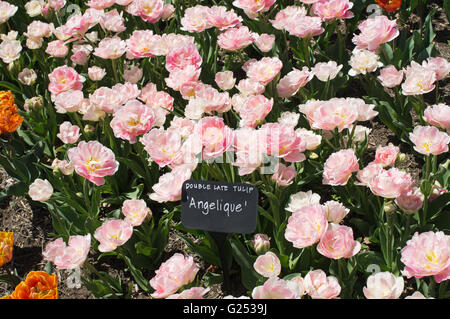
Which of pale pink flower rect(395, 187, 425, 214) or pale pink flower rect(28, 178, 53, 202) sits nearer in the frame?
pale pink flower rect(395, 187, 425, 214)

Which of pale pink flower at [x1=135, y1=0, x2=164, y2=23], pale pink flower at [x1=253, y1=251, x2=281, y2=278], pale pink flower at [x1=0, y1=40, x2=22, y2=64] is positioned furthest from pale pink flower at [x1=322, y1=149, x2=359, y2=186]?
pale pink flower at [x1=0, y1=40, x2=22, y2=64]

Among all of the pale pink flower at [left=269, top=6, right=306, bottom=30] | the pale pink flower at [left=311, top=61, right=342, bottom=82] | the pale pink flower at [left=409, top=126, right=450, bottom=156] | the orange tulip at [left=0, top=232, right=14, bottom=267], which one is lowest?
the orange tulip at [left=0, top=232, right=14, bottom=267]

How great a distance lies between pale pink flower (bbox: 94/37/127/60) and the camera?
2.69 m

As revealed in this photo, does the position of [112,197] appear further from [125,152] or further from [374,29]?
[374,29]

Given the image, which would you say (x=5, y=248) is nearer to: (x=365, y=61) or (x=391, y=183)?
(x=391, y=183)

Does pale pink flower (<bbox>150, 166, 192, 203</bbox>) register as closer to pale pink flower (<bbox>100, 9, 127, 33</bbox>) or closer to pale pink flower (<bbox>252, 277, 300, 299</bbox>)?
pale pink flower (<bbox>252, 277, 300, 299</bbox>)

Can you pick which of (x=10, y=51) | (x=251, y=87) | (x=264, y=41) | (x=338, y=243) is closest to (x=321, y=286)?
(x=338, y=243)

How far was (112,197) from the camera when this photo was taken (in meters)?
2.48

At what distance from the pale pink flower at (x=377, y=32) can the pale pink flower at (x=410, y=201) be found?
→ 0.81 meters

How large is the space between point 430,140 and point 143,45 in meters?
1.34

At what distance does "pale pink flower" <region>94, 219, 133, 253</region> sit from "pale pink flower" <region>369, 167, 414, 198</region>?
2.63 ft

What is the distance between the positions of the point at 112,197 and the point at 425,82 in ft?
4.37

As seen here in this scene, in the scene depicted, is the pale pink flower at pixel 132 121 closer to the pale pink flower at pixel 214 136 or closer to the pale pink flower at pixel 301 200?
the pale pink flower at pixel 214 136

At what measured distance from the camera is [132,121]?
2.19 metres
